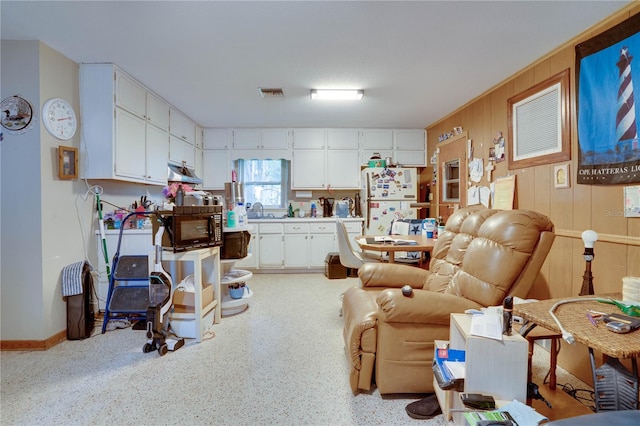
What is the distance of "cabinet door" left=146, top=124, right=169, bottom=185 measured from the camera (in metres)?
3.24

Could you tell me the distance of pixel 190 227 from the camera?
8.03 feet

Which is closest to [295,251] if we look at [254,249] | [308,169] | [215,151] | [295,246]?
[295,246]

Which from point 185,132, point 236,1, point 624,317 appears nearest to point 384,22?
point 236,1

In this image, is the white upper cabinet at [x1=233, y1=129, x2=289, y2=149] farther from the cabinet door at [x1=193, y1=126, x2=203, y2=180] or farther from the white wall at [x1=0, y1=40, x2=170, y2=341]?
the white wall at [x1=0, y1=40, x2=170, y2=341]

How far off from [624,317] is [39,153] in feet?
12.1

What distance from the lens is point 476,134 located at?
3.46 metres

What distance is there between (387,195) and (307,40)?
2832mm

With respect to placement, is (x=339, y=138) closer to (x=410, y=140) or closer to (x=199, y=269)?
(x=410, y=140)

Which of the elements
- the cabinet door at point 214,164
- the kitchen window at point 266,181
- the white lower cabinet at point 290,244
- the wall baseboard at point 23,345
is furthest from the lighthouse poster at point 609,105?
the cabinet door at point 214,164

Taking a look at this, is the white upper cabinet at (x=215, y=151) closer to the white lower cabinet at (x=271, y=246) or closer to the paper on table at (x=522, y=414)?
the white lower cabinet at (x=271, y=246)

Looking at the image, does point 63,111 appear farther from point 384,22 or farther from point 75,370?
point 384,22

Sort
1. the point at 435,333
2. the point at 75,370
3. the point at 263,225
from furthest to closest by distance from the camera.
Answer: the point at 263,225 < the point at 75,370 < the point at 435,333

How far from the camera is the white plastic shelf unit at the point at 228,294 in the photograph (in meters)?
2.92

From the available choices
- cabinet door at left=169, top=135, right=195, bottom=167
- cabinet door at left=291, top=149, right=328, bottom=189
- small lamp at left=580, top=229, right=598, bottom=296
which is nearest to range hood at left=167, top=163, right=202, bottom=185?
cabinet door at left=169, top=135, right=195, bottom=167
